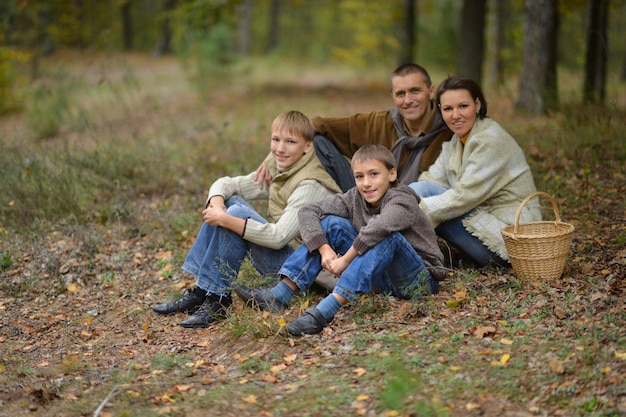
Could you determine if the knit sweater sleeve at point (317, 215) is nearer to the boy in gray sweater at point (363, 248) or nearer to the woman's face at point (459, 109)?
the boy in gray sweater at point (363, 248)

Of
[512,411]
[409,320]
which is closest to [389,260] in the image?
[409,320]

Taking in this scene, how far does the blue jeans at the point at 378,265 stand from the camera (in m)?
4.38

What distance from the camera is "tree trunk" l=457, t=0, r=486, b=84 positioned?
40.0 ft

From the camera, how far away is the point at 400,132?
18.5 feet

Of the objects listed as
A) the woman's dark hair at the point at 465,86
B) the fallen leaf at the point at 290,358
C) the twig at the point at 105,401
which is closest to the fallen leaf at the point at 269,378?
the fallen leaf at the point at 290,358

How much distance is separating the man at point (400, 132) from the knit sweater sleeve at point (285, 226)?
1.82 feet

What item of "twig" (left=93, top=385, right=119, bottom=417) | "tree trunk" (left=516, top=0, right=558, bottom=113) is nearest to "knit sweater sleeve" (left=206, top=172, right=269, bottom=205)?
"twig" (left=93, top=385, right=119, bottom=417)

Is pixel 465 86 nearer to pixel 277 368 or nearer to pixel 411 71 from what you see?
pixel 411 71

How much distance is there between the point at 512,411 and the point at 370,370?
0.83 meters

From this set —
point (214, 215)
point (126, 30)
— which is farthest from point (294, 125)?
point (126, 30)

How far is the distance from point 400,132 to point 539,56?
5976 mm

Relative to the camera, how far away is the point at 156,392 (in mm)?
3826

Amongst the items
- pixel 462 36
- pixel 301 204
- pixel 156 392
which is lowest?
pixel 156 392

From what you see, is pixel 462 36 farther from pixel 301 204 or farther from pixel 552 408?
pixel 552 408
